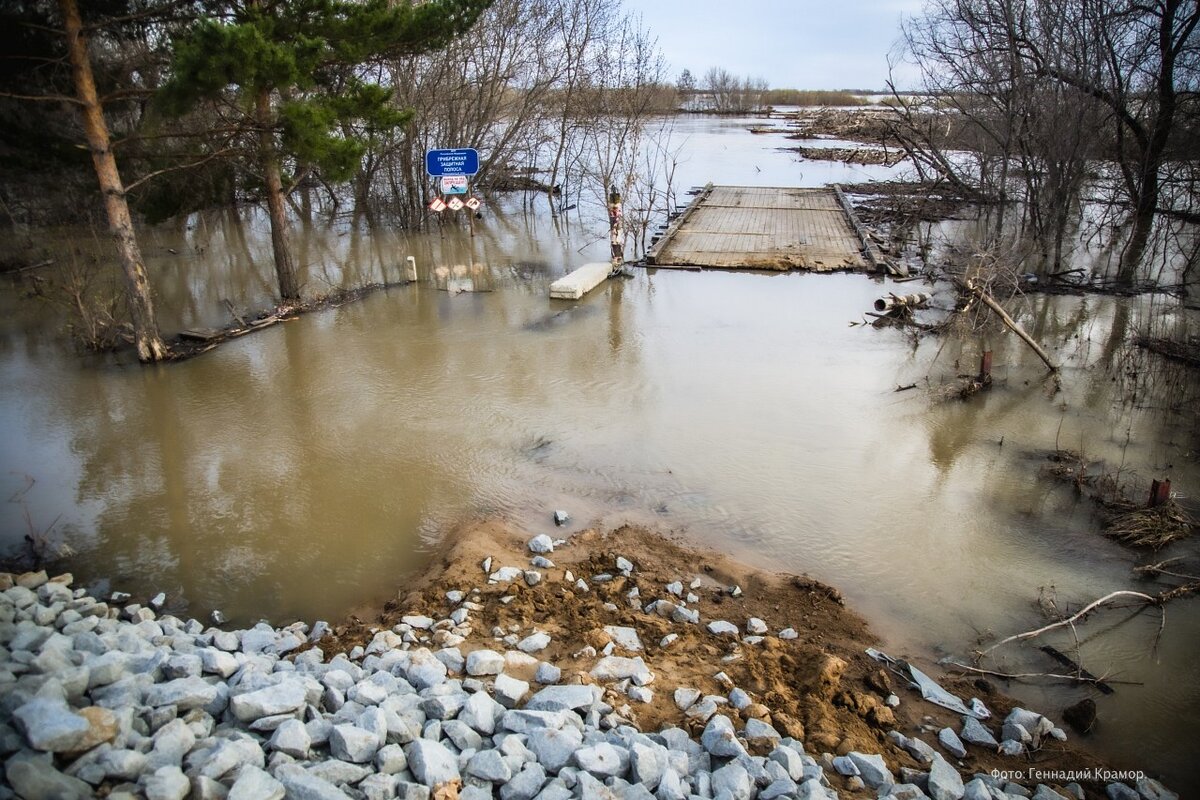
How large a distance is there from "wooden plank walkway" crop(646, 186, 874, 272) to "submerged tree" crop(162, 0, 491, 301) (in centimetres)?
694

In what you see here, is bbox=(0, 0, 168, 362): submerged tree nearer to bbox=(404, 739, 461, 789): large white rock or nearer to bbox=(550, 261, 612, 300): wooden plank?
bbox=(550, 261, 612, 300): wooden plank

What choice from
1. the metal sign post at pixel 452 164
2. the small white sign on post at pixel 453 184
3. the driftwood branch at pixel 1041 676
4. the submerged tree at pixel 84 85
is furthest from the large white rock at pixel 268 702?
the small white sign on post at pixel 453 184

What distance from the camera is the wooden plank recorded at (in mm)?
14000

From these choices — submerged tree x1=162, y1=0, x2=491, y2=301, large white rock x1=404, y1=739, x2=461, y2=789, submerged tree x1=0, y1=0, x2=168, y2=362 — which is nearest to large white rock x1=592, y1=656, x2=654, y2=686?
large white rock x1=404, y1=739, x2=461, y2=789

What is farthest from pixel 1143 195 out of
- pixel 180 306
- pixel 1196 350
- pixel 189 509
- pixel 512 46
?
pixel 180 306

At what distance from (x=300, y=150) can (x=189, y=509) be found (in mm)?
5418

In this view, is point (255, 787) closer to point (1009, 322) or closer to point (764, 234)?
point (1009, 322)

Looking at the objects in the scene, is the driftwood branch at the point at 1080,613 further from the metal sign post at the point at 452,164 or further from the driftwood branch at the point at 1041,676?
the metal sign post at the point at 452,164

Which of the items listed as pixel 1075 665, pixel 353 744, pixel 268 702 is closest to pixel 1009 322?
pixel 1075 665

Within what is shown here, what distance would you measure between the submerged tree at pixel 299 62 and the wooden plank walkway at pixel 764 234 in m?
6.94

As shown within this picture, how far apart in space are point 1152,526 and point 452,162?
13.7 meters

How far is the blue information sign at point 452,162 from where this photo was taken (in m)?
15.7

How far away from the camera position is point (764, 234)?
1931 cm

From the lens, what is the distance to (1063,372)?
10.4m
